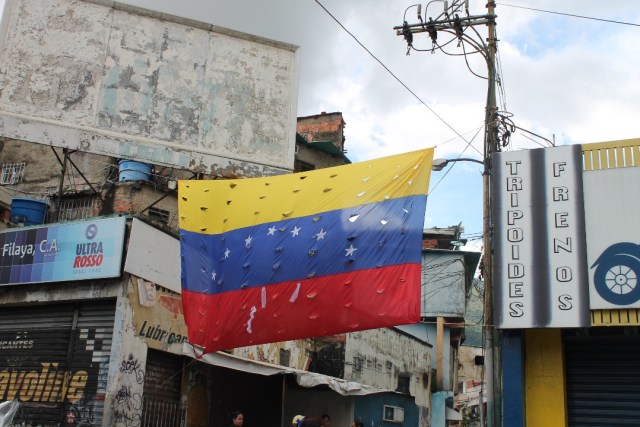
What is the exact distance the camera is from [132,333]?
41.3 ft

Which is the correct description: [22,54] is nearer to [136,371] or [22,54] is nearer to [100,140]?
[100,140]

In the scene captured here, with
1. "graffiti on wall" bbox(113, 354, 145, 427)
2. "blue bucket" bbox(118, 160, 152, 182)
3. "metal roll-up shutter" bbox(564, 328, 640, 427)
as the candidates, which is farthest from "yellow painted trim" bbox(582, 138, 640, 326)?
"blue bucket" bbox(118, 160, 152, 182)

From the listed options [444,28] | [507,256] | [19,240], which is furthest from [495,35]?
[19,240]

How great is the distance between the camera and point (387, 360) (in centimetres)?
2309

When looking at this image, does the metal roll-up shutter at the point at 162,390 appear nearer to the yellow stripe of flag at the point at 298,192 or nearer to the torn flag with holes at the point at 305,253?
the torn flag with holes at the point at 305,253

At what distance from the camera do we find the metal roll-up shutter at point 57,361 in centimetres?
1249

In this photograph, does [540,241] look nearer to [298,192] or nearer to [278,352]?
[298,192]

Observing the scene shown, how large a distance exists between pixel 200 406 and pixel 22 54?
7.55 m

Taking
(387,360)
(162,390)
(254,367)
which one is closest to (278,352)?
(254,367)

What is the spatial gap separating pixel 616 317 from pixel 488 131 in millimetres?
4126

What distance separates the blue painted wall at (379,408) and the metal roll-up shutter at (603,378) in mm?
10683

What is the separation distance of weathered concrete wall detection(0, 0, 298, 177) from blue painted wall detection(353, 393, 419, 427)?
932 cm

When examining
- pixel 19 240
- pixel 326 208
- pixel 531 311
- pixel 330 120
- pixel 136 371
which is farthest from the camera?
pixel 330 120

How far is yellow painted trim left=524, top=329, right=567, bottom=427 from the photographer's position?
948 cm
